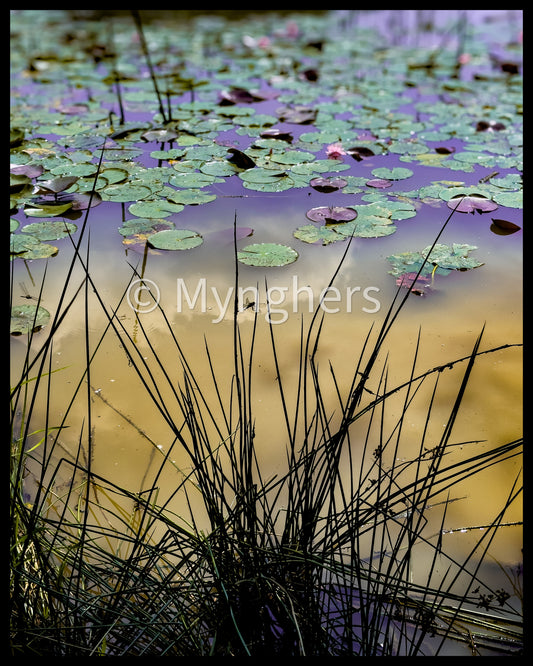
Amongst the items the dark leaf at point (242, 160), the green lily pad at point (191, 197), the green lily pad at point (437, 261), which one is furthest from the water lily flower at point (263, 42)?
the green lily pad at point (437, 261)

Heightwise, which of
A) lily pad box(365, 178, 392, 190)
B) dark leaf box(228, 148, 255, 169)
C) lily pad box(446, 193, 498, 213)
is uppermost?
dark leaf box(228, 148, 255, 169)

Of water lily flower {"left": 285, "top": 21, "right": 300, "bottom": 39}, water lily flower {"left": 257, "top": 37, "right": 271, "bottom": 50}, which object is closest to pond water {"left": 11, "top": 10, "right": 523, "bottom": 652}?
water lily flower {"left": 257, "top": 37, "right": 271, "bottom": 50}

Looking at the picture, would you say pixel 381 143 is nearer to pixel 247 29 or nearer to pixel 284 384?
pixel 284 384

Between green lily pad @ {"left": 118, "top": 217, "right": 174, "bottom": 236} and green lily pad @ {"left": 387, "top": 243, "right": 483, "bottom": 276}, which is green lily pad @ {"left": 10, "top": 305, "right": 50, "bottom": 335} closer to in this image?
green lily pad @ {"left": 118, "top": 217, "right": 174, "bottom": 236}

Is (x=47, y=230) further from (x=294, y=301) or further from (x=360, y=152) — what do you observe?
(x=360, y=152)

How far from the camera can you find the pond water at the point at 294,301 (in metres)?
1.63

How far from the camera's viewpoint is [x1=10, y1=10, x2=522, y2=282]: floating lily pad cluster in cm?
275

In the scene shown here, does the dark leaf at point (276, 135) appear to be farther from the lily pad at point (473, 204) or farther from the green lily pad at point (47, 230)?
the green lily pad at point (47, 230)

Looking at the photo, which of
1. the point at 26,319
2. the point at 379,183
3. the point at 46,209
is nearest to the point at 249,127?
the point at 379,183

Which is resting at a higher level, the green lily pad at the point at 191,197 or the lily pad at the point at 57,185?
the lily pad at the point at 57,185

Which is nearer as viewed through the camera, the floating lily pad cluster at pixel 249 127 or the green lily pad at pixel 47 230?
the green lily pad at pixel 47 230

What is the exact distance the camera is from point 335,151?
10.7 feet

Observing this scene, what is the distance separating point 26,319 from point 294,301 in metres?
0.90

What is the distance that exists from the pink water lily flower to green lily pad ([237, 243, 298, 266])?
38.4 inches
